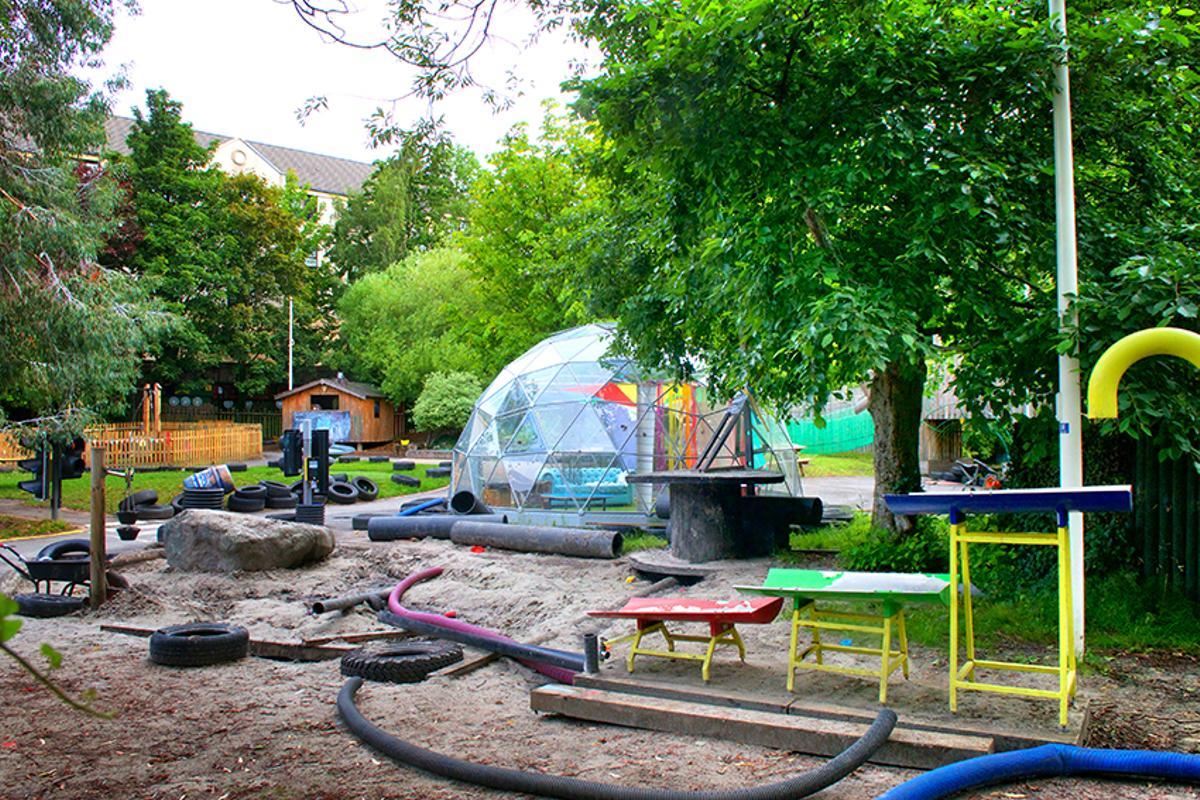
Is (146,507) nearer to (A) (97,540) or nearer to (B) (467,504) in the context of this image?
(B) (467,504)

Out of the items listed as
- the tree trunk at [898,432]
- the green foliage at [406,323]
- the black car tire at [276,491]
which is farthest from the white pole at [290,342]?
the tree trunk at [898,432]

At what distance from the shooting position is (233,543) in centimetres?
1212

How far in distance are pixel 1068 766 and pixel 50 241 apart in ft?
57.5

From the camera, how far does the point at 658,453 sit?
15.9 metres

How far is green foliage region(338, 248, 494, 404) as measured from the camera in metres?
43.1

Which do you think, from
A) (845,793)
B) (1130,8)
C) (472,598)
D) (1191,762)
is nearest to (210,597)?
(472,598)

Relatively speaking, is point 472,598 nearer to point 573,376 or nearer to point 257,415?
point 573,376

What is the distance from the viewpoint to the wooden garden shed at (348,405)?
44.6 metres

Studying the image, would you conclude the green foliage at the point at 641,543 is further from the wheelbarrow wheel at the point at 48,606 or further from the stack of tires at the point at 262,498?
the stack of tires at the point at 262,498

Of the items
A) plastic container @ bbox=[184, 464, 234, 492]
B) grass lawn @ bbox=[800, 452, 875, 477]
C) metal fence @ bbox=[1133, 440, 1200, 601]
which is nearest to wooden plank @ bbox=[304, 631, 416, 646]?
metal fence @ bbox=[1133, 440, 1200, 601]

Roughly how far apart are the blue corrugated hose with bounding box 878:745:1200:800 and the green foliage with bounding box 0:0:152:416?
48.1ft

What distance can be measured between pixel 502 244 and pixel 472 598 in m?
17.1

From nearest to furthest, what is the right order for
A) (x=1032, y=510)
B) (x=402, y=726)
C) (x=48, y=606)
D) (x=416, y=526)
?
(x=1032, y=510) → (x=402, y=726) → (x=48, y=606) → (x=416, y=526)

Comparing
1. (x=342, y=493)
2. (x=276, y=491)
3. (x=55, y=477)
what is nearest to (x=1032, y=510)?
(x=276, y=491)
